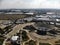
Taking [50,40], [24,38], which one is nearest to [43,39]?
[50,40]

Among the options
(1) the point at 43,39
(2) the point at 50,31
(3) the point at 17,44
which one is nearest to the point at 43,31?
(2) the point at 50,31

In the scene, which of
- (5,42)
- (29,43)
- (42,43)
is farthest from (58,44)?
(5,42)

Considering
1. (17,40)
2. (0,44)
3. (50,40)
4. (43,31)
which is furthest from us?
(43,31)

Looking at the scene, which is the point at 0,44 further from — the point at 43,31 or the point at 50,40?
the point at 43,31

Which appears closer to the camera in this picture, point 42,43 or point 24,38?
point 42,43

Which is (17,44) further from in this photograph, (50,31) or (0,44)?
(50,31)

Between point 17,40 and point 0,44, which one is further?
point 17,40

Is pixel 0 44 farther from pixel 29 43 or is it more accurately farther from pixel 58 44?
pixel 58 44

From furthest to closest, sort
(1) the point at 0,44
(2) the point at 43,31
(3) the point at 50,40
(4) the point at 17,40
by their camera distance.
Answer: (2) the point at 43,31 → (3) the point at 50,40 → (4) the point at 17,40 → (1) the point at 0,44

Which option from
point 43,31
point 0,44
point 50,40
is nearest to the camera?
point 0,44
